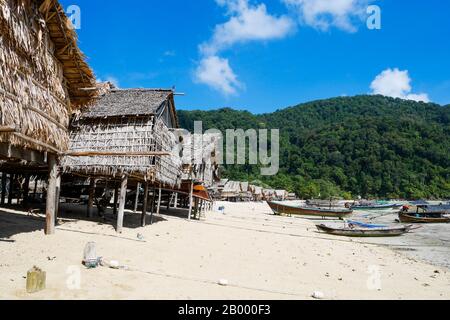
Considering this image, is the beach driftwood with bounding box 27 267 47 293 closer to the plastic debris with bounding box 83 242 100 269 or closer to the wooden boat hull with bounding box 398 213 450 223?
the plastic debris with bounding box 83 242 100 269

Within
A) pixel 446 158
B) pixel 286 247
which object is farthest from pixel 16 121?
pixel 446 158

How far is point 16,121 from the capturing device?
7.33 metres

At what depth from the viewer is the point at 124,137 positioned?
14.0 metres

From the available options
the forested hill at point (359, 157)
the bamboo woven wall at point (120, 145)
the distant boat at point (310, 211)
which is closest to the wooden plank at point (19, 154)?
the bamboo woven wall at point (120, 145)

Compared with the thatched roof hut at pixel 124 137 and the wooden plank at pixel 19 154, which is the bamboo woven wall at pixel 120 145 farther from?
the wooden plank at pixel 19 154

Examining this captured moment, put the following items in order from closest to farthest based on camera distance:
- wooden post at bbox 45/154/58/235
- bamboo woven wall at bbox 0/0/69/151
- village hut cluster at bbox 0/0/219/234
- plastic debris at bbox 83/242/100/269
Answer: plastic debris at bbox 83/242/100/269
bamboo woven wall at bbox 0/0/69/151
village hut cluster at bbox 0/0/219/234
wooden post at bbox 45/154/58/235

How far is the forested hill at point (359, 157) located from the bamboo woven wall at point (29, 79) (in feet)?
284

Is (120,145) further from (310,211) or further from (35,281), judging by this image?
(310,211)

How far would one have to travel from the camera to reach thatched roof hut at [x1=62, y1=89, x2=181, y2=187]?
13375mm

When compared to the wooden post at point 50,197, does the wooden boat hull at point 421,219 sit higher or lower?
lower

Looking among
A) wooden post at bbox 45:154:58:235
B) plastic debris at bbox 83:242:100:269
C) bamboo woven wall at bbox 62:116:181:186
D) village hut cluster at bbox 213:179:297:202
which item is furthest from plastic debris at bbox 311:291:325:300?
village hut cluster at bbox 213:179:297:202

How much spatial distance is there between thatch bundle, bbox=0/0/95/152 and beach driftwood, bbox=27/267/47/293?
9.13 ft

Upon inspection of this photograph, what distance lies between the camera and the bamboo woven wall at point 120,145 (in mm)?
13328
